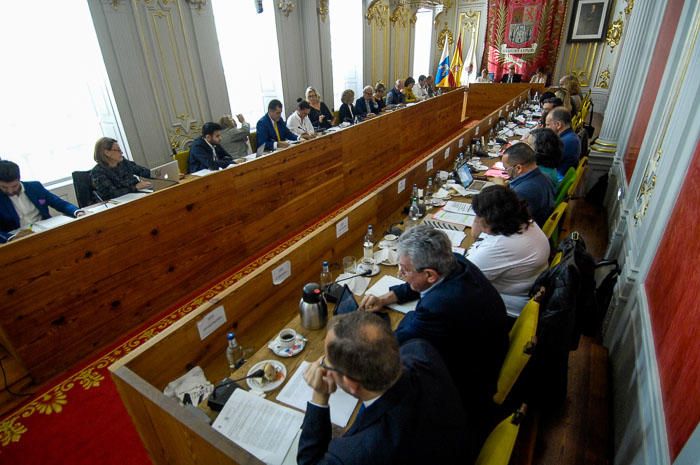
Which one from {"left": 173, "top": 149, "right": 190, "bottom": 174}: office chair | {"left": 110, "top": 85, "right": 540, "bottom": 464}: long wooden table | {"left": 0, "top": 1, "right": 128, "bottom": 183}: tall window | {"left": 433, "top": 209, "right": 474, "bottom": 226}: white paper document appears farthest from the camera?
{"left": 173, "top": 149, "right": 190, "bottom": 174}: office chair

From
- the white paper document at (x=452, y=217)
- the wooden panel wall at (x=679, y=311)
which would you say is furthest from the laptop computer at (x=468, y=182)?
the wooden panel wall at (x=679, y=311)

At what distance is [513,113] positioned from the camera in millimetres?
6895

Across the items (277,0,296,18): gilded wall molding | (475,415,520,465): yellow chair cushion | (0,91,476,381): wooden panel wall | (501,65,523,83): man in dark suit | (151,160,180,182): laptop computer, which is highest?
(277,0,296,18): gilded wall molding

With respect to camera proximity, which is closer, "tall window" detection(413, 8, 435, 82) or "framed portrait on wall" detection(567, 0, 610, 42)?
"framed portrait on wall" detection(567, 0, 610, 42)

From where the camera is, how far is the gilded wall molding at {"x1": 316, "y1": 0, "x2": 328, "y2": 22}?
6.91 metres

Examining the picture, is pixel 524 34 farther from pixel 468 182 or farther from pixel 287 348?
pixel 287 348

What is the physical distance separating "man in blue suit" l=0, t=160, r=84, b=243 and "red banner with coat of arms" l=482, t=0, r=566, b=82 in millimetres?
12132

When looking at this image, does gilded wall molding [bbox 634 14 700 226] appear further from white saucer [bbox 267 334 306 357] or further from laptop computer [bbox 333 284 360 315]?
white saucer [bbox 267 334 306 357]

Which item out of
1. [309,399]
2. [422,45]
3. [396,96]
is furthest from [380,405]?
[422,45]

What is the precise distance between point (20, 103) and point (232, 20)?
317 cm

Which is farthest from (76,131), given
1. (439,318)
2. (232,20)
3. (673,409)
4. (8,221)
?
(673,409)

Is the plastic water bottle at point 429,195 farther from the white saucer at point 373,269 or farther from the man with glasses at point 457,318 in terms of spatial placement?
the man with glasses at point 457,318

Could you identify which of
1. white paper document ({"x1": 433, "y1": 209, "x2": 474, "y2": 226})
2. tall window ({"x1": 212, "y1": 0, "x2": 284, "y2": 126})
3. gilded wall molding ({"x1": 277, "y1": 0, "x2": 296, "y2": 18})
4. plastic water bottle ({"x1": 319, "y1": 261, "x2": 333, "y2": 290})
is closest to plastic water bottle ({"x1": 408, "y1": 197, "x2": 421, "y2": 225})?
white paper document ({"x1": 433, "y1": 209, "x2": 474, "y2": 226})

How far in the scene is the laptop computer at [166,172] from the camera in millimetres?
3252
